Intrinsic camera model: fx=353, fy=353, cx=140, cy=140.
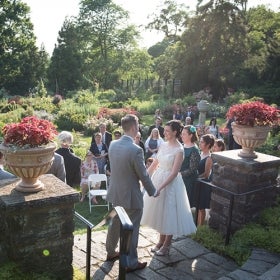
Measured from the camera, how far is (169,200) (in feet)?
15.8

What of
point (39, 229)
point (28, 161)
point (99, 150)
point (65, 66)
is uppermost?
point (65, 66)

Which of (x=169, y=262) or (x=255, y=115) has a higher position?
(x=255, y=115)

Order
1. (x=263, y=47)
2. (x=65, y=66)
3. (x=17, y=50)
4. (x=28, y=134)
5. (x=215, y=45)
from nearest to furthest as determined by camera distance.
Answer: (x=28, y=134) → (x=215, y=45) → (x=263, y=47) → (x=17, y=50) → (x=65, y=66)

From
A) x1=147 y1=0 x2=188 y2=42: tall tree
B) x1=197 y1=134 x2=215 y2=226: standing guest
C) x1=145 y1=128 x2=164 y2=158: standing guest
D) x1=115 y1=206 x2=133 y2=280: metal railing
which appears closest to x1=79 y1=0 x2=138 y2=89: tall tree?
x1=147 y1=0 x2=188 y2=42: tall tree

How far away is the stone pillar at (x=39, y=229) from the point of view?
3260 mm

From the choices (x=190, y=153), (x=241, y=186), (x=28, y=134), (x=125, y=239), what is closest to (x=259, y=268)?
(x=241, y=186)

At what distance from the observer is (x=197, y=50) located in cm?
3052

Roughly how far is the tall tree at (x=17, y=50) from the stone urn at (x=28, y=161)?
1364 inches

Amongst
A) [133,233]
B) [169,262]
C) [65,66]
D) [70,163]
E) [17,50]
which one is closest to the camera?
[133,233]

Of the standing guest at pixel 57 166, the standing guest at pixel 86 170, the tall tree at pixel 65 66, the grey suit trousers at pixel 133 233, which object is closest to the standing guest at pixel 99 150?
the standing guest at pixel 86 170

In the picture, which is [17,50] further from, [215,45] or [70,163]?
[70,163]

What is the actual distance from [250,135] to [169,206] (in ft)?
5.16

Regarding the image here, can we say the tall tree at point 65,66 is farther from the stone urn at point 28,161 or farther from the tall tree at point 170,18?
the stone urn at point 28,161

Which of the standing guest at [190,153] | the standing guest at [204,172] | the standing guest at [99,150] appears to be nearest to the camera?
the standing guest at [190,153]
